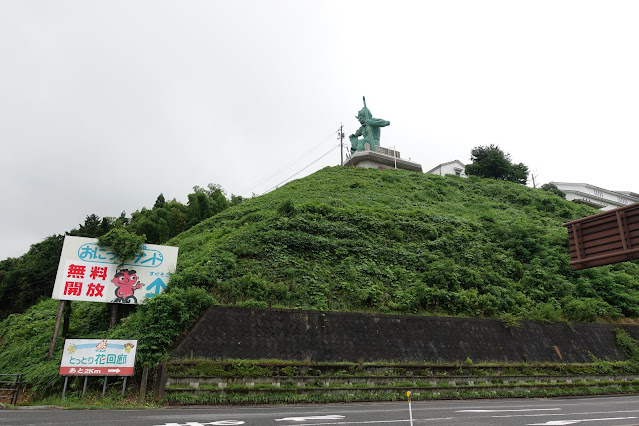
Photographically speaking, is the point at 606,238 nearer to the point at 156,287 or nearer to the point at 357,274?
the point at 357,274

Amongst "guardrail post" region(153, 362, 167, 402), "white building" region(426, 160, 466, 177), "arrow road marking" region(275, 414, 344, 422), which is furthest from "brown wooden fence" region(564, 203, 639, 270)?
"white building" region(426, 160, 466, 177)

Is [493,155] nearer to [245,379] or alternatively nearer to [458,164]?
[458,164]

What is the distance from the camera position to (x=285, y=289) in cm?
1694

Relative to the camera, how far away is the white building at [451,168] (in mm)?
58372

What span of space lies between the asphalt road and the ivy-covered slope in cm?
520

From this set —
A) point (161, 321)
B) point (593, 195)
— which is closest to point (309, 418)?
point (161, 321)

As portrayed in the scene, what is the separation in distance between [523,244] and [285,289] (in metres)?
18.5

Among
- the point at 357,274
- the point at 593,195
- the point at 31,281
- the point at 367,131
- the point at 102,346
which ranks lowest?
the point at 102,346

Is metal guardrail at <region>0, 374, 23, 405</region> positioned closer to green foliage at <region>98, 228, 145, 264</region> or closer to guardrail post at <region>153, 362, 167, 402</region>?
guardrail post at <region>153, 362, 167, 402</region>

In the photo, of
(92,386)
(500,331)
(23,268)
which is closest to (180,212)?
(23,268)

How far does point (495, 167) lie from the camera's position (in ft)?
175

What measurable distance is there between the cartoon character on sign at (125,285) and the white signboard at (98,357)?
9.03 ft

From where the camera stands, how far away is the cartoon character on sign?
1478 cm

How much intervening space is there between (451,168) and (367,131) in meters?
15.5
